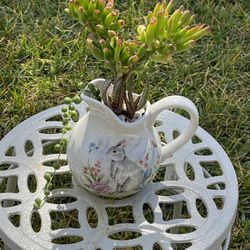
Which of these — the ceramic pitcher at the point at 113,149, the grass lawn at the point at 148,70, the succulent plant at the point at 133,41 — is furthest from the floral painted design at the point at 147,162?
the grass lawn at the point at 148,70

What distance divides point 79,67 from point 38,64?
0.13 meters

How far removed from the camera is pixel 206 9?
2312mm

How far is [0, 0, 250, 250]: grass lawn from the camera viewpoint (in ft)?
6.28

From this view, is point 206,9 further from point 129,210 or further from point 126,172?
point 126,172

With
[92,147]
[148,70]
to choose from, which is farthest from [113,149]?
[148,70]

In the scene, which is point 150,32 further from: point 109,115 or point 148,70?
point 148,70

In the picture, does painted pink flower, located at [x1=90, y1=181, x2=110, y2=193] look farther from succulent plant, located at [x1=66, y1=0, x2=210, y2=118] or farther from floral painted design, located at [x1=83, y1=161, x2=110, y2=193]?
succulent plant, located at [x1=66, y1=0, x2=210, y2=118]

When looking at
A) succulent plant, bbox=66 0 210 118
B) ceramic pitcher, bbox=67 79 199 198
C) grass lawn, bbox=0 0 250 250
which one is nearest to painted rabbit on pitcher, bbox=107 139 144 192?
ceramic pitcher, bbox=67 79 199 198

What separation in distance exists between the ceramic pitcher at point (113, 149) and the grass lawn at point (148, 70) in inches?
26.3

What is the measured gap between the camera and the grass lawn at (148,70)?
1915 mm

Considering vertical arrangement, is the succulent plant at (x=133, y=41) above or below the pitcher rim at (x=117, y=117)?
above

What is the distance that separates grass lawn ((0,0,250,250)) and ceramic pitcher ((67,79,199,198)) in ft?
2.19

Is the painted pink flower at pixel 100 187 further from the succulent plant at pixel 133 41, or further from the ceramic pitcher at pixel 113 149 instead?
the succulent plant at pixel 133 41

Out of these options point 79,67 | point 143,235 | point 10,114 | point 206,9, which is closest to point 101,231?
point 143,235
